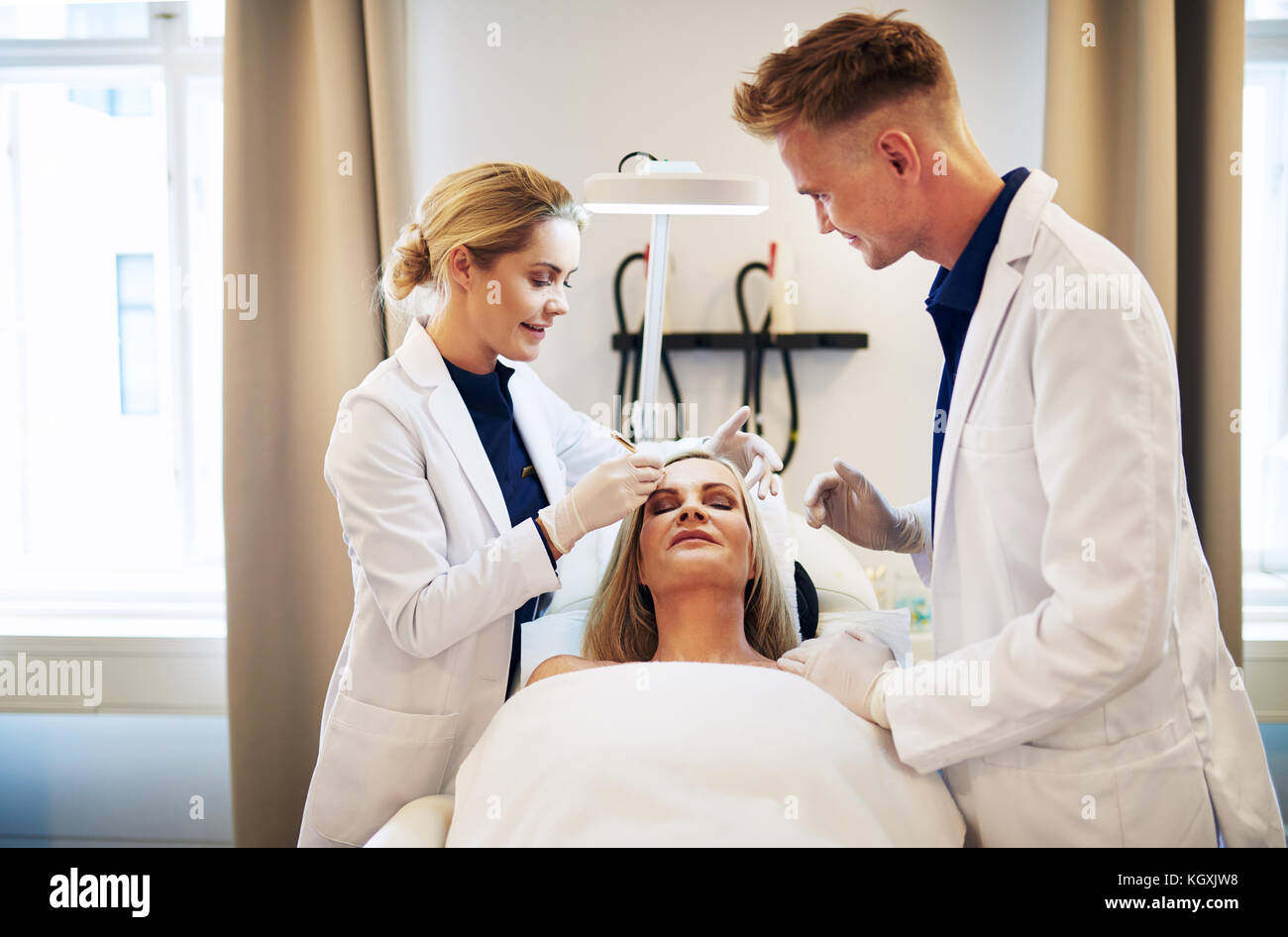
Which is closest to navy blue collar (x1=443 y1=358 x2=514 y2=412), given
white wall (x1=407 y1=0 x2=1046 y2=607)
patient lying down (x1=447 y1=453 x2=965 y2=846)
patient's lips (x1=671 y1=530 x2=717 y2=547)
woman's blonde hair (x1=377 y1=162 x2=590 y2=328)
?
woman's blonde hair (x1=377 y1=162 x2=590 y2=328)

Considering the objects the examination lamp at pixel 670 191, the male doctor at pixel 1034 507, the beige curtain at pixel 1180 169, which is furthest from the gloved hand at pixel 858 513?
the beige curtain at pixel 1180 169

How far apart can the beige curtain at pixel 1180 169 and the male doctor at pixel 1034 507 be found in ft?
3.90

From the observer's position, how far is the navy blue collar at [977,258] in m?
1.18

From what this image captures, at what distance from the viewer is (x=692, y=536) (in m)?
1.66

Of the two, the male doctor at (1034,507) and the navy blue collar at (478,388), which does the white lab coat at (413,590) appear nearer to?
the navy blue collar at (478,388)

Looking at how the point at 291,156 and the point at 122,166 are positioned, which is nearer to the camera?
the point at 291,156

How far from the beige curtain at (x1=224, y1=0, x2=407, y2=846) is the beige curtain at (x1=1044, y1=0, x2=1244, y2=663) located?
169 cm

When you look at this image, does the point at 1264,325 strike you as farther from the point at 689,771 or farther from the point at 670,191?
the point at 689,771

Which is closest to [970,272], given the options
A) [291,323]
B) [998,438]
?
[998,438]

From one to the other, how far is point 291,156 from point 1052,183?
1.89 m
